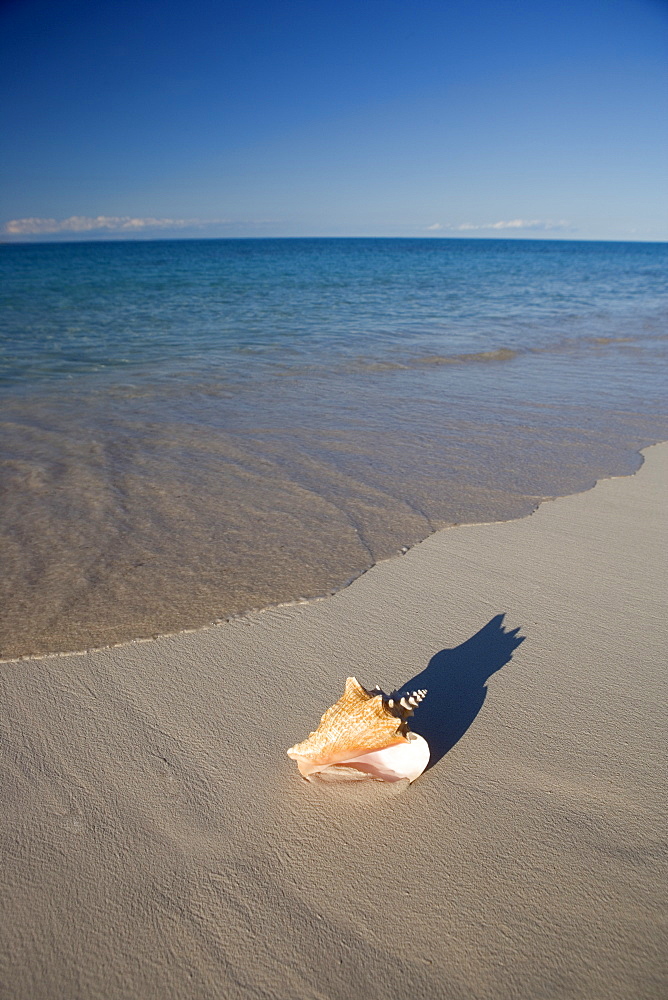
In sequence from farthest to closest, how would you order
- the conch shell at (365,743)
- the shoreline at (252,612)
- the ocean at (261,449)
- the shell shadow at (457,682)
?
the ocean at (261,449) < the shoreline at (252,612) < the shell shadow at (457,682) < the conch shell at (365,743)

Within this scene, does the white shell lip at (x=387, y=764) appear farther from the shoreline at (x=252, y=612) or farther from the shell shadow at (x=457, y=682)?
the shoreline at (x=252, y=612)

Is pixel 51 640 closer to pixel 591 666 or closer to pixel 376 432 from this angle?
pixel 591 666

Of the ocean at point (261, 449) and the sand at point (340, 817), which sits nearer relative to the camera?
the sand at point (340, 817)

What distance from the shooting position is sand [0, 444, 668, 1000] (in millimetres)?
1424

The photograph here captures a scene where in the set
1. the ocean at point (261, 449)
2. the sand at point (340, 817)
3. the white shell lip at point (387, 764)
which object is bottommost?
the sand at point (340, 817)

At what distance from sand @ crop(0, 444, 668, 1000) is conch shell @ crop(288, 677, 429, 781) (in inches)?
2.7

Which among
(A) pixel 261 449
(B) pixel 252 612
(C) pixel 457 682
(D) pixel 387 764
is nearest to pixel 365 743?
(D) pixel 387 764

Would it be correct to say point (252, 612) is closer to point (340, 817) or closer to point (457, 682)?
point (457, 682)

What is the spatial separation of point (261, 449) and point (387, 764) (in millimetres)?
3362

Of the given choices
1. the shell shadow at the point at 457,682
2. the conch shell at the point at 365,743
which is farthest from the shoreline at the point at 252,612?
the conch shell at the point at 365,743

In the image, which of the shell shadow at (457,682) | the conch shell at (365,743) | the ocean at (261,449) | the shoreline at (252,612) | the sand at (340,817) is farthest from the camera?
the ocean at (261,449)

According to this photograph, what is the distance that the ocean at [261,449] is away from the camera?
299cm

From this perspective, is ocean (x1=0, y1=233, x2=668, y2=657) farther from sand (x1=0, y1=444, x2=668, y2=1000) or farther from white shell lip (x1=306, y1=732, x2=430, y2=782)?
white shell lip (x1=306, y1=732, x2=430, y2=782)

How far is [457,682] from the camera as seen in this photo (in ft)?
7.60
